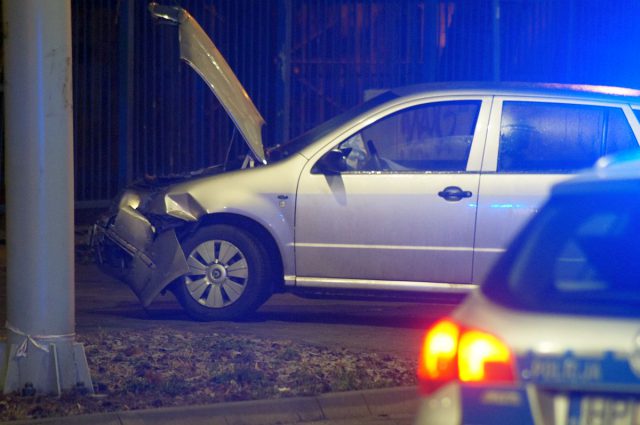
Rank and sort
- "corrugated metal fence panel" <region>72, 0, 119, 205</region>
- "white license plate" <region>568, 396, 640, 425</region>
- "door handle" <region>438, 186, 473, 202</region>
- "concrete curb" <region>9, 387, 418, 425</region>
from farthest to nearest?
"corrugated metal fence panel" <region>72, 0, 119, 205</region> < "door handle" <region>438, 186, 473, 202</region> < "concrete curb" <region>9, 387, 418, 425</region> < "white license plate" <region>568, 396, 640, 425</region>

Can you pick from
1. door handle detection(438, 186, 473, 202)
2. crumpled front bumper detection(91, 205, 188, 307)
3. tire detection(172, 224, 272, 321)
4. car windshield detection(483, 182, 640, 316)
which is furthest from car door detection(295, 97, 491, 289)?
car windshield detection(483, 182, 640, 316)

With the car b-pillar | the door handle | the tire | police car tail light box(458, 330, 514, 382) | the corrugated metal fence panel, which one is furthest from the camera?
the corrugated metal fence panel

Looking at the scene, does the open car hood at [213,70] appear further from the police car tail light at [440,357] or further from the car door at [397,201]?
the police car tail light at [440,357]

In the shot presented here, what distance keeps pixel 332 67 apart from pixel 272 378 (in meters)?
9.61

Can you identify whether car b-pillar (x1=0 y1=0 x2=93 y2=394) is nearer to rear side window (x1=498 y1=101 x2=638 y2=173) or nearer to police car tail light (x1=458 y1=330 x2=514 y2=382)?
police car tail light (x1=458 y1=330 x2=514 y2=382)

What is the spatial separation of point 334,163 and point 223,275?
1156 mm

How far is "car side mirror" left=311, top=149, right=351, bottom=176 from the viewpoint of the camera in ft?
29.4

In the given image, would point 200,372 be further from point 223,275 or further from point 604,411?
point 604,411

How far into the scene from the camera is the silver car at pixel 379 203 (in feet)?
28.8

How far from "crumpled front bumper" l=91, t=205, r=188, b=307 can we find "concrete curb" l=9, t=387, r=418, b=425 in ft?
8.23

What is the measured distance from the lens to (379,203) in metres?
8.87

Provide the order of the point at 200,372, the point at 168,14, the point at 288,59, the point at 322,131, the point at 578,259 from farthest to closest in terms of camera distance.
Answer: the point at 288,59 → the point at 168,14 → the point at 322,131 → the point at 200,372 → the point at 578,259

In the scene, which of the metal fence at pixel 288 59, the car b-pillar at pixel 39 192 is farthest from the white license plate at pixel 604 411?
the metal fence at pixel 288 59

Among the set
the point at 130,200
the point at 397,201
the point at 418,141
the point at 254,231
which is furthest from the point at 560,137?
the point at 130,200
